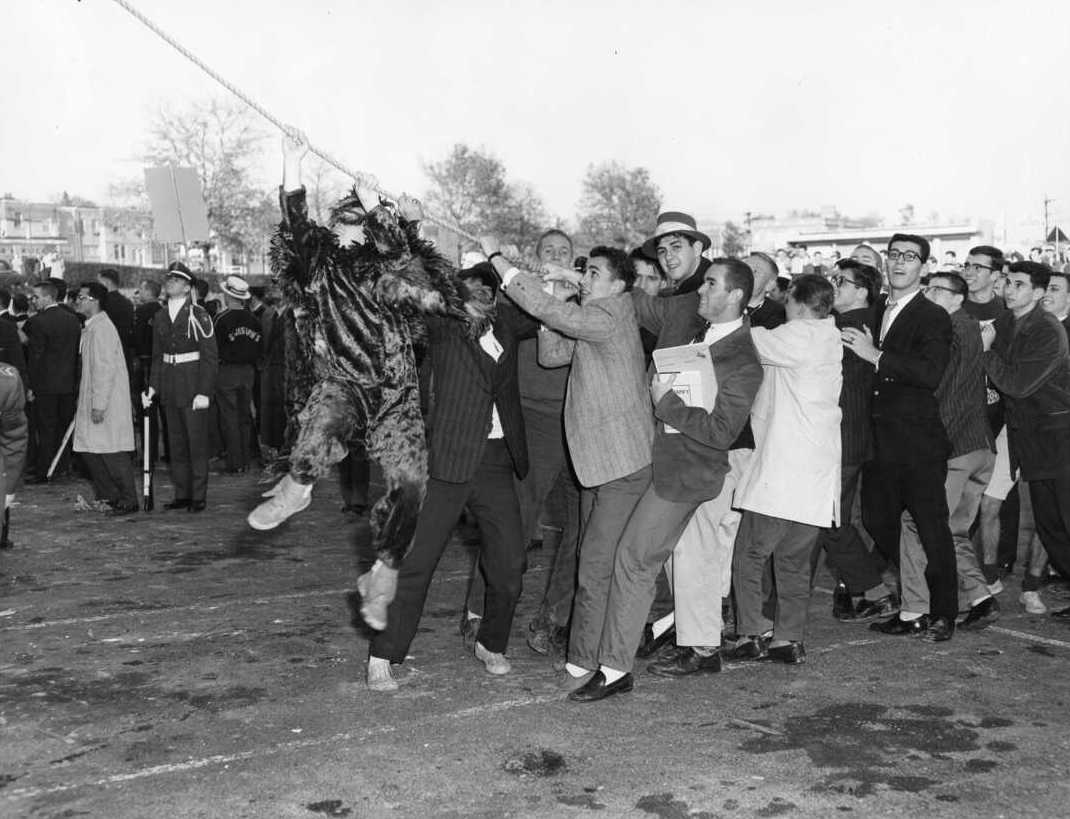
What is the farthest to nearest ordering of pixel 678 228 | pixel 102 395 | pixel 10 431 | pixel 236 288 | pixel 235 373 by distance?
pixel 236 288 < pixel 235 373 < pixel 102 395 < pixel 10 431 < pixel 678 228

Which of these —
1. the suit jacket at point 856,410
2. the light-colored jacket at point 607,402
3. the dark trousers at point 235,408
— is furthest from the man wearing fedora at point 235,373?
the light-colored jacket at point 607,402

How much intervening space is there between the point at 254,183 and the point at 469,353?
46.8 m

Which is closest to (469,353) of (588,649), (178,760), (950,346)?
(588,649)

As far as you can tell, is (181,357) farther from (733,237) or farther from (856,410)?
(733,237)

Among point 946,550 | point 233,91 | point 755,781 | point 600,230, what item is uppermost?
point 600,230

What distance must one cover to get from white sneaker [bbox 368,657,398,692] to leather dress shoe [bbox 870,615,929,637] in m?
2.73

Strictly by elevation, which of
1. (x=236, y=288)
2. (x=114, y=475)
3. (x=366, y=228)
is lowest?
(x=114, y=475)

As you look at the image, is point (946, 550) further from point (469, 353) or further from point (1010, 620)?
point (469, 353)

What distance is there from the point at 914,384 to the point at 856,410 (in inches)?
16.4

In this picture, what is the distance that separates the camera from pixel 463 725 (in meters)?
5.23

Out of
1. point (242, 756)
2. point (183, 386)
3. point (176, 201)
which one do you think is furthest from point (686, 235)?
point (176, 201)

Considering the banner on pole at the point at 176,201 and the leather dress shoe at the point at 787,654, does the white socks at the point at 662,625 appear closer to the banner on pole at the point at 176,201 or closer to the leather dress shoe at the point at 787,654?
the leather dress shoe at the point at 787,654

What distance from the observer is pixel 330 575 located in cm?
842

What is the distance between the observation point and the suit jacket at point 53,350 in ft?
42.4
